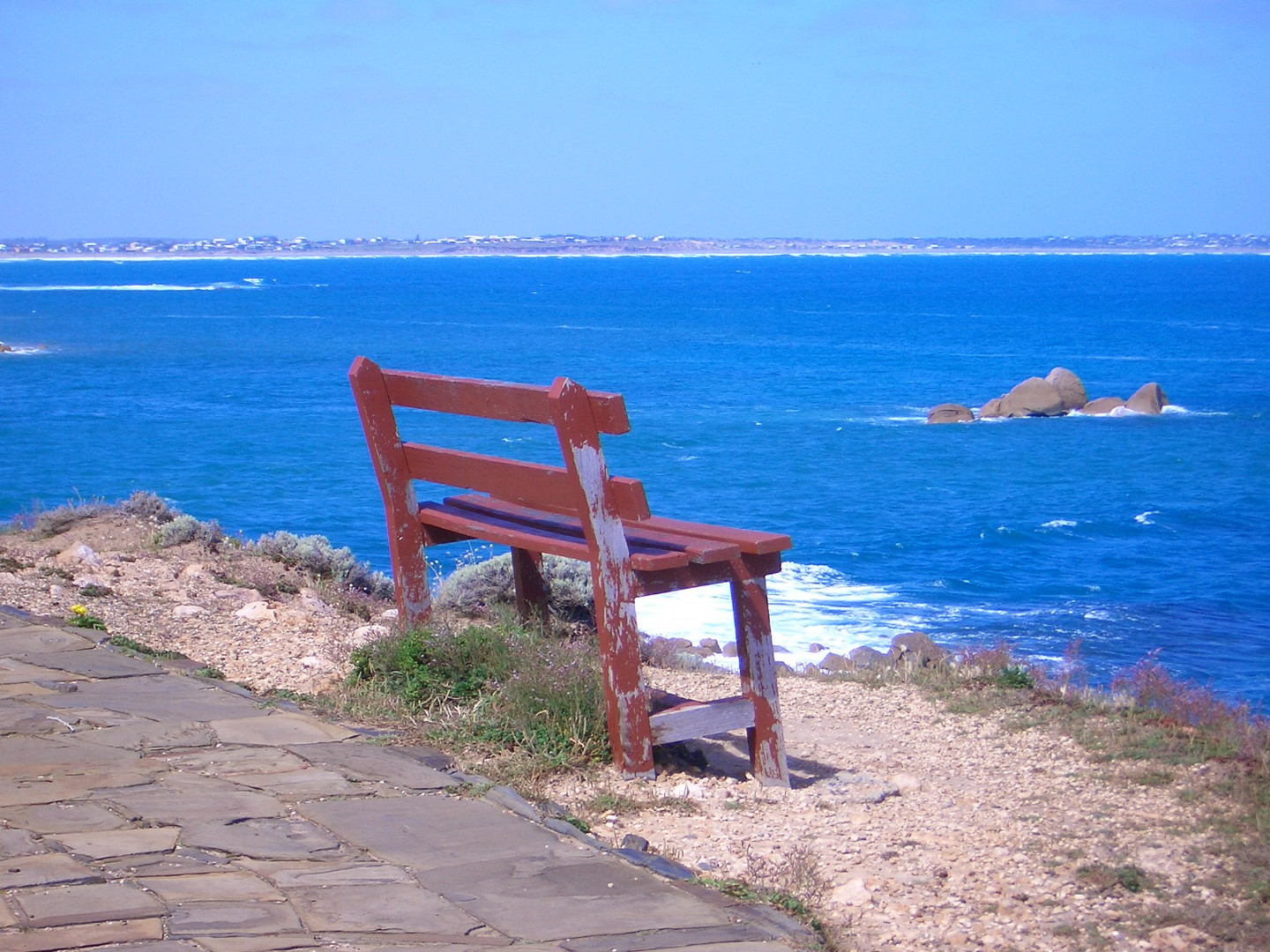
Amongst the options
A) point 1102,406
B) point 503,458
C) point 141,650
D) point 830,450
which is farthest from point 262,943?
point 1102,406

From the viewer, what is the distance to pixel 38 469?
101 feet

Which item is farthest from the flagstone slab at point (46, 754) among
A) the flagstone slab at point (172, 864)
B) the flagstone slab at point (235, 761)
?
the flagstone slab at point (172, 864)

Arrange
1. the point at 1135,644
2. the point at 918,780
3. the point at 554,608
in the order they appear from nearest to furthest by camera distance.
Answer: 1. the point at 918,780
2. the point at 554,608
3. the point at 1135,644

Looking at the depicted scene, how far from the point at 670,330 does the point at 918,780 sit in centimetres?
7826

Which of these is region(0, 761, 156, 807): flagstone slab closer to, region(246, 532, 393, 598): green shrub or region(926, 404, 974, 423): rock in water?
region(246, 532, 393, 598): green shrub

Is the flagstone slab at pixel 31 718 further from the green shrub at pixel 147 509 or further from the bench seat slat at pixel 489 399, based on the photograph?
the green shrub at pixel 147 509

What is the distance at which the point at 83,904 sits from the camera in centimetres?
308

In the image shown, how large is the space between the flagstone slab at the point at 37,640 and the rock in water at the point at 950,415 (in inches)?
1500

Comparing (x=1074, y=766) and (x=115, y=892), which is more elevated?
(x=115, y=892)

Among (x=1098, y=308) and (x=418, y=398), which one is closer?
→ (x=418, y=398)

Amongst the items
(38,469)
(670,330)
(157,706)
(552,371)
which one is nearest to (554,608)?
(157,706)

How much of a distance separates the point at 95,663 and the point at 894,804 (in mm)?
3559

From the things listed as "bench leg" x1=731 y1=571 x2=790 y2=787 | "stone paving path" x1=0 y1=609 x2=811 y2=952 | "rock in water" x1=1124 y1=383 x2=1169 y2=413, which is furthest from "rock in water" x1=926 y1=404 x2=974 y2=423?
"stone paving path" x1=0 y1=609 x2=811 y2=952

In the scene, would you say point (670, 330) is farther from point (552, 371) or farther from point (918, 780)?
point (918, 780)
